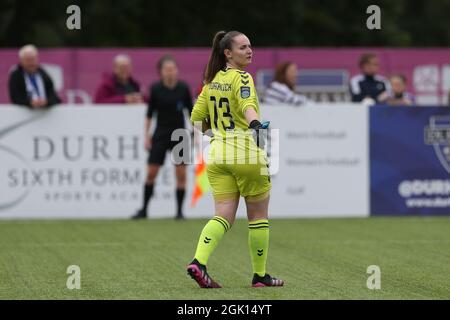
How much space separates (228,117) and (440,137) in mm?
9066

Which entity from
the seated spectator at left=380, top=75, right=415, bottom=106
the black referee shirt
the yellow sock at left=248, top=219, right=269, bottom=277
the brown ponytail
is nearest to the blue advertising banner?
the seated spectator at left=380, top=75, right=415, bottom=106

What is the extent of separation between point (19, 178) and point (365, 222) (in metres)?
4.70

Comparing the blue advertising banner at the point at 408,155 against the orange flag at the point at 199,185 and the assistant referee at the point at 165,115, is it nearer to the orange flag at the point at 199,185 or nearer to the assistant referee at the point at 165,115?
the orange flag at the point at 199,185

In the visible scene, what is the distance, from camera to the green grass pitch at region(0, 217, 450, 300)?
371 inches

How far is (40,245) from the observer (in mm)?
13836

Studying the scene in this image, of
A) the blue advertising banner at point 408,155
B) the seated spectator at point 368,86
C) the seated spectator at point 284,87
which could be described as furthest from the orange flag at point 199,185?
the seated spectator at point 368,86

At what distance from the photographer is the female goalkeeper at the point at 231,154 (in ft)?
31.3

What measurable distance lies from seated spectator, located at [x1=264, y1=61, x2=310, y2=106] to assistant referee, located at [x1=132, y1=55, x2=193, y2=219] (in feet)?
4.55

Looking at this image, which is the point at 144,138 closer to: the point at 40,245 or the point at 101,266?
the point at 40,245

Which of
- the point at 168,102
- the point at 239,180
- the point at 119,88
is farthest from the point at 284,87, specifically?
the point at 239,180

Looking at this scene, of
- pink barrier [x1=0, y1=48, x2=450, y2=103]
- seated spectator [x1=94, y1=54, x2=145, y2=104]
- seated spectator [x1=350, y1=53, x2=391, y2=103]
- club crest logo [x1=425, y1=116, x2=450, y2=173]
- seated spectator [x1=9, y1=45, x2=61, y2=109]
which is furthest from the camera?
pink barrier [x1=0, y1=48, x2=450, y2=103]

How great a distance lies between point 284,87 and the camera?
18.1m

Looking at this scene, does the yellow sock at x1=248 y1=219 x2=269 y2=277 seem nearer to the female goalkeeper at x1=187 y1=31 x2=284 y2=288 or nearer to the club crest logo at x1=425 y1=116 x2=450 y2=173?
the female goalkeeper at x1=187 y1=31 x2=284 y2=288

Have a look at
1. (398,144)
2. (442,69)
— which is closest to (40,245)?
Answer: (398,144)
